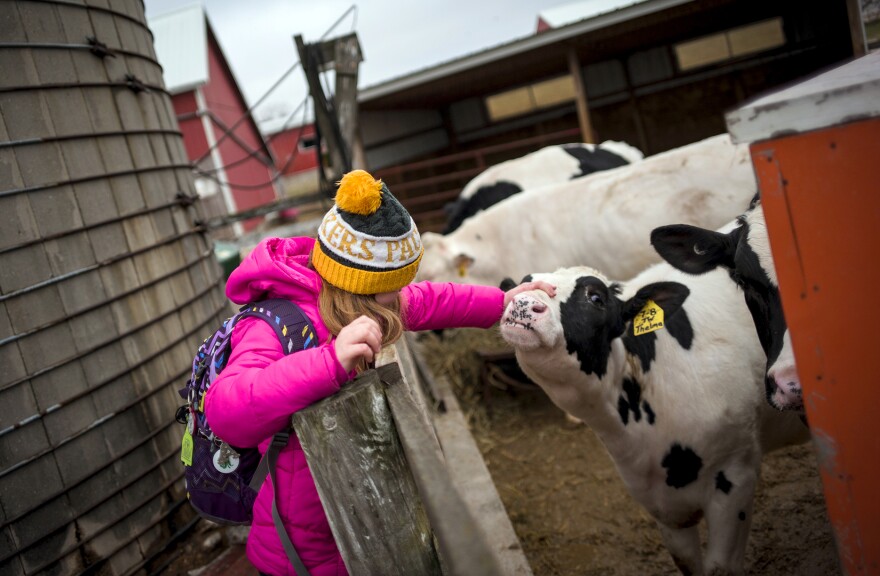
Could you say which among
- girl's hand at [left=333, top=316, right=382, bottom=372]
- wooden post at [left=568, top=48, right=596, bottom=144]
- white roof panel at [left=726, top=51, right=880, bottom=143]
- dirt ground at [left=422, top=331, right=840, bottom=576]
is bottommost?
dirt ground at [left=422, top=331, right=840, bottom=576]

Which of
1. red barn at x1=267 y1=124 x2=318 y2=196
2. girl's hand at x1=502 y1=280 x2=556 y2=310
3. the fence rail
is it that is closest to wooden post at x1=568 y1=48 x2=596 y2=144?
girl's hand at x1=502 y1=280 x2=556 y2=310

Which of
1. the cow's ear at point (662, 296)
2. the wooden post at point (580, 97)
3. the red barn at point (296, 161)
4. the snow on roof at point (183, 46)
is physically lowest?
the cow's ear at point (662, 296)

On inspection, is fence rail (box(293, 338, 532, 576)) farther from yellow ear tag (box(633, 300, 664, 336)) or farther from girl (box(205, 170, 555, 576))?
yellow ear tag (box(633, 300, 664, 336))

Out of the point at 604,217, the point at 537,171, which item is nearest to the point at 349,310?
the point at 604,217

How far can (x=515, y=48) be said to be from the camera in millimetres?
8516

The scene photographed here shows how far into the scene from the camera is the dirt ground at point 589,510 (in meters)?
3.07

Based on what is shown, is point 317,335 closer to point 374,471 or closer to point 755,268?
point 374,471

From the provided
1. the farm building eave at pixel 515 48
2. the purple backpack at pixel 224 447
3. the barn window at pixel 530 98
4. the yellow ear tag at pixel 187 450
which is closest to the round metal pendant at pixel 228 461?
the purple backpack at pixel 224 447

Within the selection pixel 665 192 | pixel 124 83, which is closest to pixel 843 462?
pixel 665 192

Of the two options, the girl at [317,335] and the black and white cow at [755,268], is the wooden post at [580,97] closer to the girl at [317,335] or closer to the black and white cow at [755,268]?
the black and white cow at [755,268]

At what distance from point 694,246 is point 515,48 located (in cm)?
668

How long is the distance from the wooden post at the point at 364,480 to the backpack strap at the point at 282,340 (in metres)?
0.26

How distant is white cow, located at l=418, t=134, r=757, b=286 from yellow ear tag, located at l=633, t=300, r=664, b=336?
93.8 inches

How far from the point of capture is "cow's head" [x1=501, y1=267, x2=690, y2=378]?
7.72 feet
